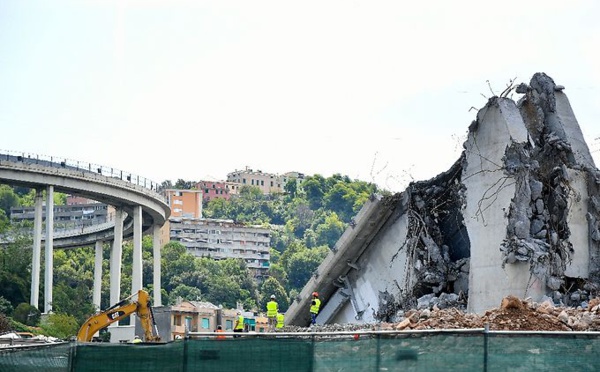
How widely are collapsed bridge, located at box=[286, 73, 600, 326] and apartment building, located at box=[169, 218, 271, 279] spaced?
511 feet

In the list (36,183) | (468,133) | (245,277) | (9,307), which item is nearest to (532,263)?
(468,133)

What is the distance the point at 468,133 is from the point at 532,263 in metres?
2.90

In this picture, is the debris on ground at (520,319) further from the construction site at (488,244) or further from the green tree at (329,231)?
the green tree at (329,231)

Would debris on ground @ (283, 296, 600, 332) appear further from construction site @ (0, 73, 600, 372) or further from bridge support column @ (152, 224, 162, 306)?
bridge support column @ (152, 224, 162, 306)

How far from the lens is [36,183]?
63.6 metres

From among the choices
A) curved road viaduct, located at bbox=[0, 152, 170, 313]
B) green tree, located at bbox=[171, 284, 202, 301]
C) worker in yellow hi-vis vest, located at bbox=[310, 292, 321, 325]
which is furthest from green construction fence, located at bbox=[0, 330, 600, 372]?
green tree, located at bbox=[171, 284, 202, 301]

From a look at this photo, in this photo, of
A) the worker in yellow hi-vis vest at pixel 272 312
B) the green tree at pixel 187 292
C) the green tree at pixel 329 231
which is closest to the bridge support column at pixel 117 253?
the green tree at pixel 187 292

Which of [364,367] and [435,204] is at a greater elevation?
[435,204]

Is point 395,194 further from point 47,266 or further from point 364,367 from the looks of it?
point 47,266

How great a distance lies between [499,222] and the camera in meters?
20.6

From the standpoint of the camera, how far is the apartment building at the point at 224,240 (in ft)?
592

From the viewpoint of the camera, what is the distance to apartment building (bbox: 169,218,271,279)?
180m

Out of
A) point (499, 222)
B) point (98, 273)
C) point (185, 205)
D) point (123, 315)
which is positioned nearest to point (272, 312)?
point (123, 315)

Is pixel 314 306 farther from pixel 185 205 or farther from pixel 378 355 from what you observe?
pixel 185 205
